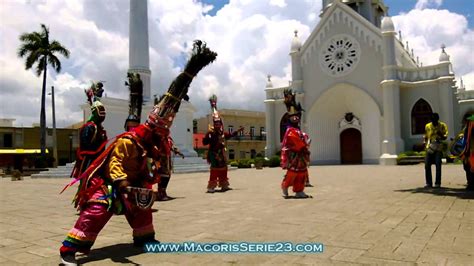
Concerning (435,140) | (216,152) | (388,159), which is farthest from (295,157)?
(388,159)

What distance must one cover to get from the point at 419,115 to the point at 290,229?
77.9 ft

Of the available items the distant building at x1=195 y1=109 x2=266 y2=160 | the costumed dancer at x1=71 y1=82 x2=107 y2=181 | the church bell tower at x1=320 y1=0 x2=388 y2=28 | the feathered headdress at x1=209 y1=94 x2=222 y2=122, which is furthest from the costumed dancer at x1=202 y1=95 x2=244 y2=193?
the distant building at x1=195 y1=109 x2=266 y2=160

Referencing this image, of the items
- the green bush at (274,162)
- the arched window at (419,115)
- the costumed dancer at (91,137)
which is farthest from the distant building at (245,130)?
the costumed dancer at (91,137)

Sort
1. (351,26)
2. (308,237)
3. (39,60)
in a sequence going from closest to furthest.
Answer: (308,237) → (351,26) → (39,60)

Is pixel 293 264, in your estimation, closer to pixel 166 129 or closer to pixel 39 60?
pixel 166 129

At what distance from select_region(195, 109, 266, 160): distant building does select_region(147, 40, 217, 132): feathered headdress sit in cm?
4606

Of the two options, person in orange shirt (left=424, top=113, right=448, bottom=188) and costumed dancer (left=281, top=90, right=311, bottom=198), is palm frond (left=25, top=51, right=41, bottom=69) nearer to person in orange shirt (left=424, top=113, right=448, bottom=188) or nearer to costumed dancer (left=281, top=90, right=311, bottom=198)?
costumed dancer (left=281, top=90, right=311, bottom=198)

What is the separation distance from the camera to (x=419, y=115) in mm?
25719

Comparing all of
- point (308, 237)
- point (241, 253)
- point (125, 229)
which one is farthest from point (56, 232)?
point (308, 237)

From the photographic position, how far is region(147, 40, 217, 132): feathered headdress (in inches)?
175

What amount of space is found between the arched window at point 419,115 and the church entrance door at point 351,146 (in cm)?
403

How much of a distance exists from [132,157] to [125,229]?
6.16ft

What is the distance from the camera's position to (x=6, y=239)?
16.9 feet

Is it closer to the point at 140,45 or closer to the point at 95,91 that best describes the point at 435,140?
the point at 95,91
